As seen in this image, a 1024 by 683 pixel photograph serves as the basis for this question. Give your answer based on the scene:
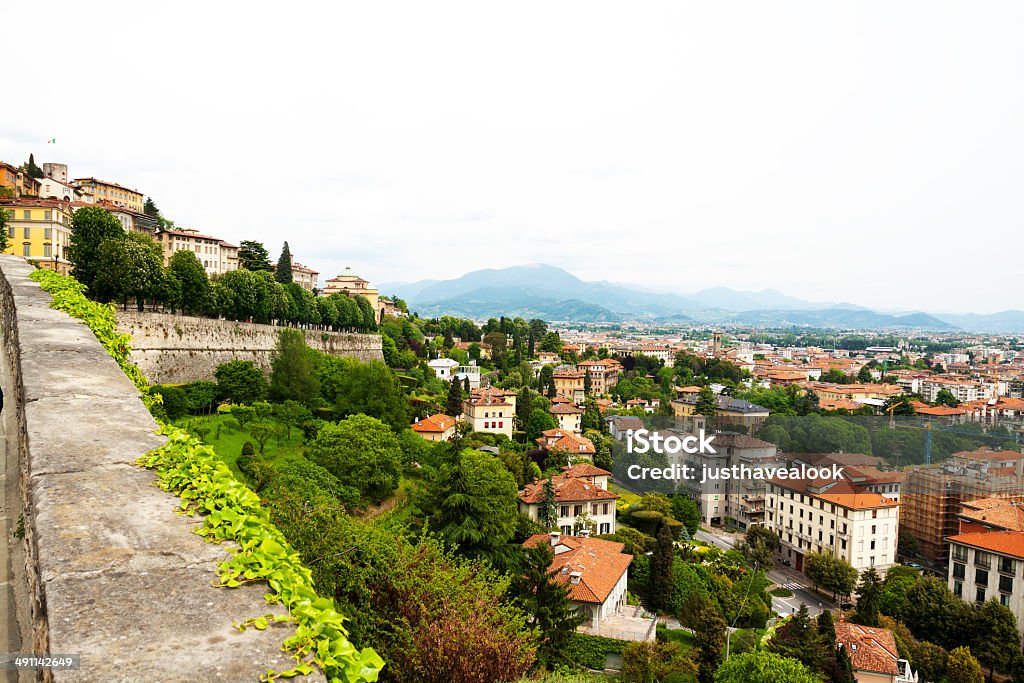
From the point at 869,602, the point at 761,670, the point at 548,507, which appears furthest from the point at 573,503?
the point at 761,670

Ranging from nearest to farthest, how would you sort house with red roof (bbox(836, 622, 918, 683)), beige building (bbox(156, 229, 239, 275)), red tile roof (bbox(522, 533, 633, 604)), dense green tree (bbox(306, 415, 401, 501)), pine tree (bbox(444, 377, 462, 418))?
1. red tile roof (bbox(522, 533, 633, 604))
2. house with red roof (bbox(836, 622, 918, 683))
3. dense green tree (bbox(306, 415, 401, 501))
4. pine tree (bbox(444, 377, 462, 418))
5. beige building (bbox(156, 229, 239, 275))

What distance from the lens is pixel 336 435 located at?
2188 centimetres

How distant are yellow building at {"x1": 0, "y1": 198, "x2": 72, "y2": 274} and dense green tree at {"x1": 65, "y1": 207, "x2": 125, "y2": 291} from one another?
172 inches

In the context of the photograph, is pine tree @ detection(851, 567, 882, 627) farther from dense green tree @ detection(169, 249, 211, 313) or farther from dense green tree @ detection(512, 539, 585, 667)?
dense green tree @ detection(169, 249, 211, 313)

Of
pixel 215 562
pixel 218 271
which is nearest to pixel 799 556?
pixel 215 562

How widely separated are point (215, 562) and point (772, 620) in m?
24.3

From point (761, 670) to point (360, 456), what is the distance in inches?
524

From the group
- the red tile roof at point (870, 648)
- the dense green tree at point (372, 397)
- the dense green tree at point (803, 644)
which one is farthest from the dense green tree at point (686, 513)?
the dense green tree at point (372, 397)

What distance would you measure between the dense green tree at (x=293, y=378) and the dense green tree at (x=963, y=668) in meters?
25.8

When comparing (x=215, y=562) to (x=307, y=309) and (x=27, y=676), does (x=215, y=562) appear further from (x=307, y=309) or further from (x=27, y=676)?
(x=307, y=309)

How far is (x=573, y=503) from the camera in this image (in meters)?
26.5

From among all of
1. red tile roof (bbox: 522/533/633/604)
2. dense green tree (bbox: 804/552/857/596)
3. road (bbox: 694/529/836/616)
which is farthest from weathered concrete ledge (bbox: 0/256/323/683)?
dense green tree (bbox: 804/552/857/596)

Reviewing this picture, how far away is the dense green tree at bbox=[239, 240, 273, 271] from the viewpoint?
4731 cm

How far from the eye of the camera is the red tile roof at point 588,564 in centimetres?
1780
